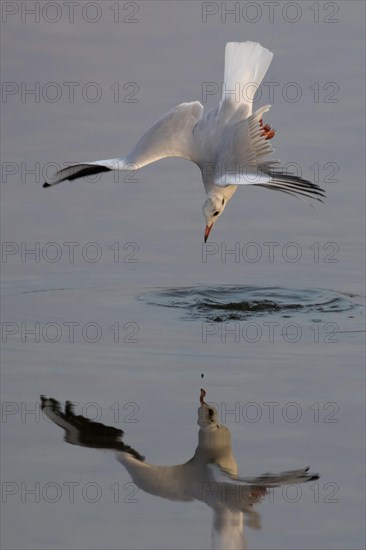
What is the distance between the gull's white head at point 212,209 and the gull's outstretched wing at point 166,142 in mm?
329

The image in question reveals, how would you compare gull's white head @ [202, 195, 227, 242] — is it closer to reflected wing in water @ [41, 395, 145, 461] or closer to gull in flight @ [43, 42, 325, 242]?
gull in flight @ [43, 42, 325, 242]

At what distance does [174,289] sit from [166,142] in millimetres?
1029

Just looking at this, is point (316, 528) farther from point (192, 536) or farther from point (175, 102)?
point (175, 102)

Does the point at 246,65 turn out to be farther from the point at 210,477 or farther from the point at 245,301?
the point at 210,477

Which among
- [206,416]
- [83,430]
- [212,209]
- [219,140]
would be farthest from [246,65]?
[83,430]

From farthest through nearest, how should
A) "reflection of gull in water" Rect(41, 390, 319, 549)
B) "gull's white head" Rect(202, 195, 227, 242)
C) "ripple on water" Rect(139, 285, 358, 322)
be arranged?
"gull's white head" Rect(202, 195, 227, 242) < "ripple on water" Rect(139, 285, 358, 322) < "reflection of gull in water" Rect(41, 390, 319, 549)

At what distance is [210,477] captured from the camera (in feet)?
19.3

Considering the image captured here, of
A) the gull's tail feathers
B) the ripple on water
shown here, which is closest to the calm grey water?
the ripple on water

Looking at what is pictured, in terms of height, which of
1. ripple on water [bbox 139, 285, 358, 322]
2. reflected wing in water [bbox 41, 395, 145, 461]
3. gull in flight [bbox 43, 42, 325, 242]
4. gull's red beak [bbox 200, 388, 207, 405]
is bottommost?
reflected wing in water [bbox 41, 395, 145, 461]

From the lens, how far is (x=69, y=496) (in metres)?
5.63

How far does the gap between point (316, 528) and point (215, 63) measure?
23.9ft

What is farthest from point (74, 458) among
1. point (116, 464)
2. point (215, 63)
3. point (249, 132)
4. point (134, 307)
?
point (215, 63)

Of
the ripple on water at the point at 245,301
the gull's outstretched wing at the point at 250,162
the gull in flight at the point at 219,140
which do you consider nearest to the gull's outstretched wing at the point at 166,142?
the gull in flight at the point at 219,140

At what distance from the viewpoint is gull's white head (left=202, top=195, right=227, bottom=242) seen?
8938 mm
